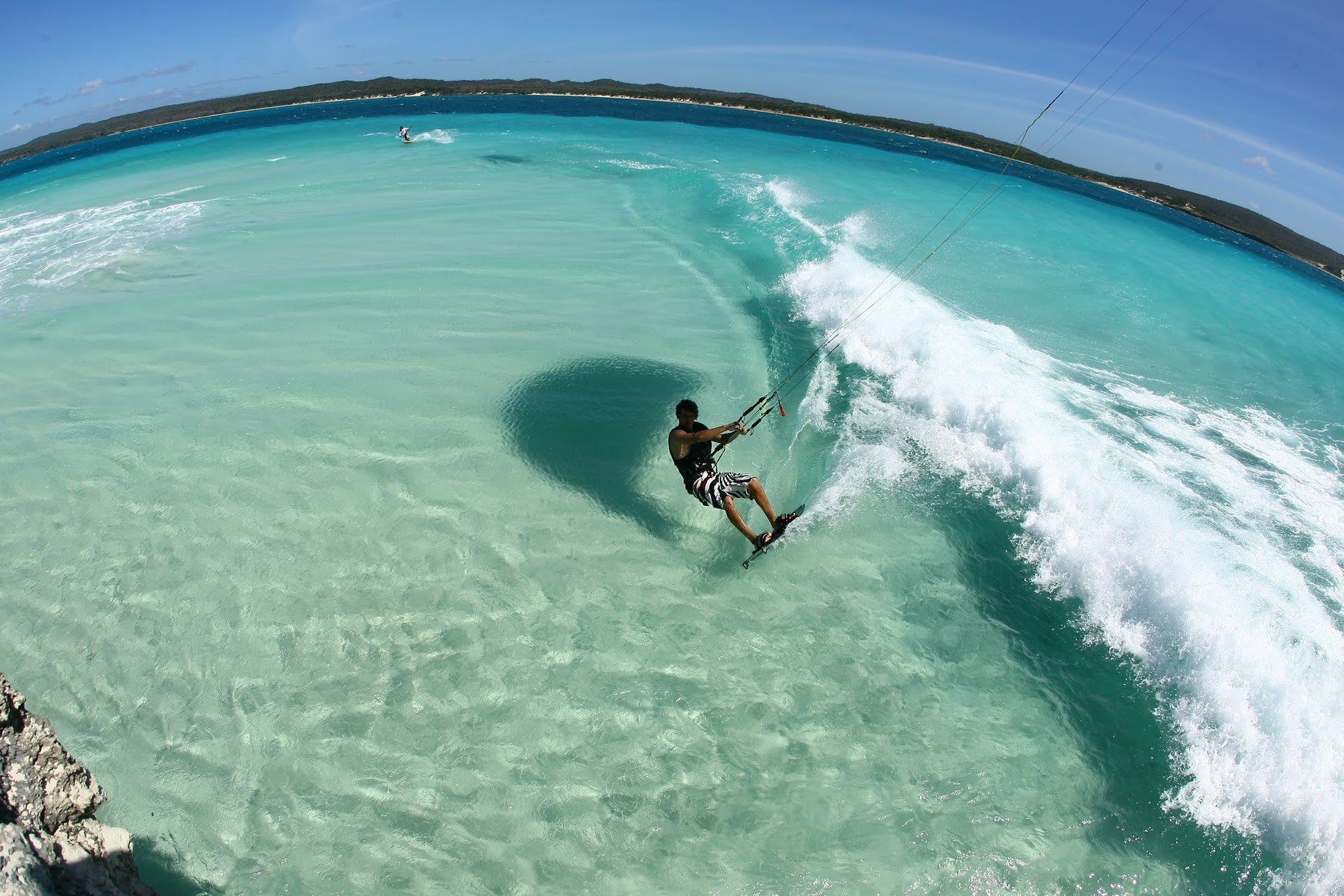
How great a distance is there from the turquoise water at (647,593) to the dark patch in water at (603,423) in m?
0.08

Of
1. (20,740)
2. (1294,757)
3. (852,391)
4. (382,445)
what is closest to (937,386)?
(852,391)

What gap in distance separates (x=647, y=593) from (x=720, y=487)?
135cm

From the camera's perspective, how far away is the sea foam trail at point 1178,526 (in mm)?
4824

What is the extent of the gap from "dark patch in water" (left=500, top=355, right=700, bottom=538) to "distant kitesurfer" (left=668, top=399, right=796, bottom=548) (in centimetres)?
89

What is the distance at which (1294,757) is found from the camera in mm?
4797

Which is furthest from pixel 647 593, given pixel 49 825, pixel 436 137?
pixel 436 137

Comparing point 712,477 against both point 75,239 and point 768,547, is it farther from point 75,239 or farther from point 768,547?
point 75,239

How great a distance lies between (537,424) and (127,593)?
15.8 ft

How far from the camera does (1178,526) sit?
7262 millimetres

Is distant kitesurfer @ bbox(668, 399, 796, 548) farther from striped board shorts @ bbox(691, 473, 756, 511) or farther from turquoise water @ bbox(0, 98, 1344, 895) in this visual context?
turquoise water @ bbox(0, 98, 1344, 895)

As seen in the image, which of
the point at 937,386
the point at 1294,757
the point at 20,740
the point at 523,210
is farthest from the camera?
the point at 523,210

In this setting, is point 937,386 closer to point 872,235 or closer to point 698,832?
point 698,832

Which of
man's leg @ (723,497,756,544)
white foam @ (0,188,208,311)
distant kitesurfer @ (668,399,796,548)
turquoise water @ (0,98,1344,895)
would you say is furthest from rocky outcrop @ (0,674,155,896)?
white foam @ (0,188,208,311)

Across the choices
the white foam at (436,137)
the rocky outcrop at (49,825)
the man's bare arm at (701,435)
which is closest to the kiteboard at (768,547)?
the man's bare arm at (701,435)
